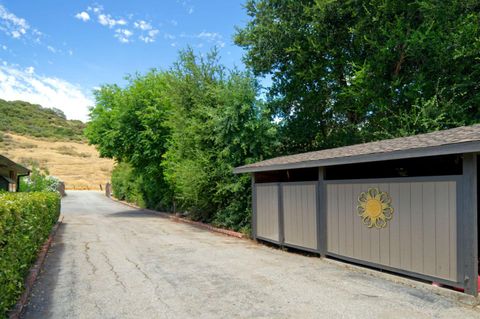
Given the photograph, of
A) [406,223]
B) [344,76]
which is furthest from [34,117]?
[406,223]

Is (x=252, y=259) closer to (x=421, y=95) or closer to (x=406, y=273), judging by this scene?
(x=406, y=273)

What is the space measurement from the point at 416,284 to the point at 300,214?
365 cm

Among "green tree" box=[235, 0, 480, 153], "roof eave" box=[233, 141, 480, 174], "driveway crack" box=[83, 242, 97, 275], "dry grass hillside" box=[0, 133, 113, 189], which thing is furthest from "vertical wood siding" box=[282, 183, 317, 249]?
"dry grass hillside" box=[0, 133, 113, 189]

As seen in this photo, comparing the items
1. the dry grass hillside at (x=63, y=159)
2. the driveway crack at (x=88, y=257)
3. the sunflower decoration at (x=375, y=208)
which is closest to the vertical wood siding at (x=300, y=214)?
the sunflower decoration at (x=375, y=208)

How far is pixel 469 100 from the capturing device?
14.8 metres

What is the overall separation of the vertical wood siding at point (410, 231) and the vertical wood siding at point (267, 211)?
2771mm

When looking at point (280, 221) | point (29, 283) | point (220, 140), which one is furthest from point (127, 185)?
point (29, 283)

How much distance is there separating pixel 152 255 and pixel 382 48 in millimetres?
11423

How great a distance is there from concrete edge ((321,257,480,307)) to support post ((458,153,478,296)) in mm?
138

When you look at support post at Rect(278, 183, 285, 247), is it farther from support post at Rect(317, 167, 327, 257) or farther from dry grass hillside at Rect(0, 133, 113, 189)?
dry grass hillside at Rect(0, 133, 113, 189)

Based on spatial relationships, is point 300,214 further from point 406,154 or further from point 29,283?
point 29,283

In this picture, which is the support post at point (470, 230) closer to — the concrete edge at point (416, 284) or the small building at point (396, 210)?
the small building at point (396, 210)

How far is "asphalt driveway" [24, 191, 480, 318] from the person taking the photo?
18.0ft

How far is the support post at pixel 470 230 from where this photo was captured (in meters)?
5.88
